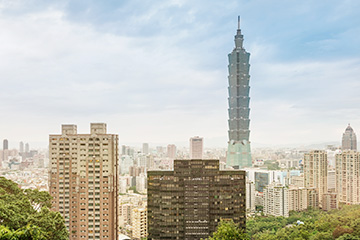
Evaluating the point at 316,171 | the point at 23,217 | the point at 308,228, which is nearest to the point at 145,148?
the point at 316,171

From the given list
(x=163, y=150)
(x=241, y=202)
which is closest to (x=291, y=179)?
(x=163, y=150)

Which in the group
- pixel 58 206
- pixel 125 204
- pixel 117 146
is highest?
pixel 117 146

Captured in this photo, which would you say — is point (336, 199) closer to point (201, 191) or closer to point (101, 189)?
point (201, 191)

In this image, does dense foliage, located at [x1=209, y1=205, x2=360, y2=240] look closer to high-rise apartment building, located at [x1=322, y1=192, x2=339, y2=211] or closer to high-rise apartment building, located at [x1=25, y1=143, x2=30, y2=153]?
high-rise apartment building, located at [x1=322, y1=192, x2=339, y2=211]

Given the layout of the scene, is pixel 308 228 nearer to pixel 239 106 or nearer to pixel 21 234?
pixel 21 234

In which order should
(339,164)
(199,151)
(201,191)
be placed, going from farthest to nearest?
(199,151) → (339,164) → (201,191)

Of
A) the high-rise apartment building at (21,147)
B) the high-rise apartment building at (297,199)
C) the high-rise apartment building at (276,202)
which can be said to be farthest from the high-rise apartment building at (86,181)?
the high-rise apartment building at (297,199)

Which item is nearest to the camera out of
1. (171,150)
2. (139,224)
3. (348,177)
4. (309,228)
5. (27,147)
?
(309,228)
